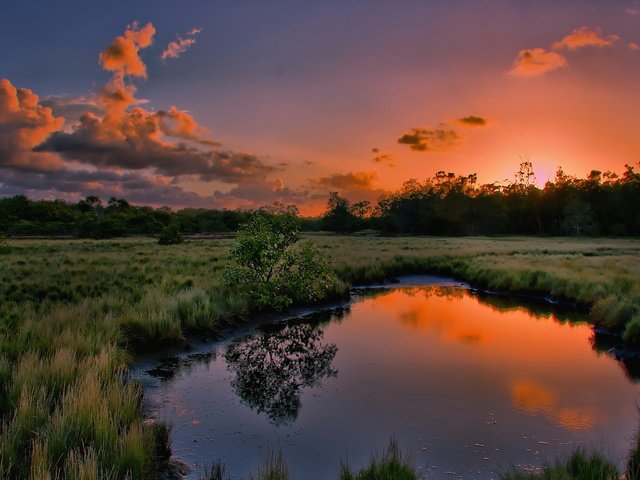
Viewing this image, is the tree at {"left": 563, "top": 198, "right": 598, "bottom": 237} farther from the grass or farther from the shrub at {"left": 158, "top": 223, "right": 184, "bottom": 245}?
the grass

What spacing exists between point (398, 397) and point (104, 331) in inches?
290

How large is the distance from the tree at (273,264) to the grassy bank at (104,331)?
0.93 meters

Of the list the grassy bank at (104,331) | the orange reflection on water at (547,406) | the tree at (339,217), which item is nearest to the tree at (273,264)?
the grassy bank at (104,331)

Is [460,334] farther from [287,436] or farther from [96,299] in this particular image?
[96,299]

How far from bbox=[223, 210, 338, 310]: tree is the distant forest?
61999mm

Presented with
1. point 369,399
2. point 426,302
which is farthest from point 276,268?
point 369,399

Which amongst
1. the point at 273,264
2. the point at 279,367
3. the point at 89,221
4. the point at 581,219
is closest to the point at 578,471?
the point at 279,367

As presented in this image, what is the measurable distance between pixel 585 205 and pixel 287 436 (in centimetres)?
9252

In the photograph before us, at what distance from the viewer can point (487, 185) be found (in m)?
131

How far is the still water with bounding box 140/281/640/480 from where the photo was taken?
7.37 m

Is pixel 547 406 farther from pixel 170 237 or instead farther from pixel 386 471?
pixel 170 237

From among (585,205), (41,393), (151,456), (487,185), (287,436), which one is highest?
(487,185)

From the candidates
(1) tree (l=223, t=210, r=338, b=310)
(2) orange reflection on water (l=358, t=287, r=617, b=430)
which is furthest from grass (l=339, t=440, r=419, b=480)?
Answer: (1) tree (l=223, t=210, r=338, b=310)

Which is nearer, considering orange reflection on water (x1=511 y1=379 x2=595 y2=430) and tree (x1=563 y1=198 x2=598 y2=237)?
orange reflection on water (x1=511 y1=379 x2=595 y2=430)
